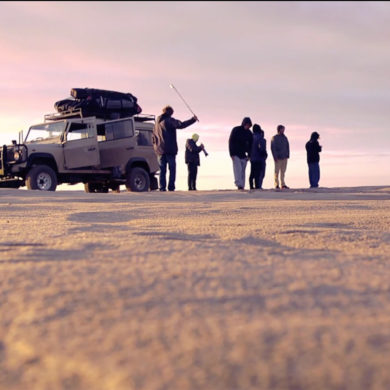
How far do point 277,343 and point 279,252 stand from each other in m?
1.36

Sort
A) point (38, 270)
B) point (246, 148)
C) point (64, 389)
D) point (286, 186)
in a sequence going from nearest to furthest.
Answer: point (64, 389) → point (38, 270) → point (246, 148) → point (286, 186)

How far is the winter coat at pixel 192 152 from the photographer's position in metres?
15.1

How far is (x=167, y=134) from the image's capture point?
12.4 m

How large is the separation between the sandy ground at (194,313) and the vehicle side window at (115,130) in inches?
459

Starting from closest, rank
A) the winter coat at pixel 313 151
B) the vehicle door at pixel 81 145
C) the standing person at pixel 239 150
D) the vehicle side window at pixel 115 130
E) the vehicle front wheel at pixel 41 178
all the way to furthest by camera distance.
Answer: the standing person at pixel 239 150
the vehicle front wheel at pixel 41 178
the vehicle door at pixel 81 145
the vehicle side window at pixel 115 130
the winter coat at pixel 313 151

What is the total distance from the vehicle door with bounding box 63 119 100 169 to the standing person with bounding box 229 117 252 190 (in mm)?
3631

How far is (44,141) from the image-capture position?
1468 centimetres

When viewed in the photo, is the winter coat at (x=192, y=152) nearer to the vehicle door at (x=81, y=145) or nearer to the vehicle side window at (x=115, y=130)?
the vehicle side window at (x=115, y=130)

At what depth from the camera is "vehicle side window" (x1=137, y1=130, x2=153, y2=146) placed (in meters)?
15.4

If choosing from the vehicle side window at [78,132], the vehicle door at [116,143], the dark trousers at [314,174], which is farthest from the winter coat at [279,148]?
the vehicle side window at [78,132]

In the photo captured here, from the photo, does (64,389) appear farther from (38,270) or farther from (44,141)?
(44,141)

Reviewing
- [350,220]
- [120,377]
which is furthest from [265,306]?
[350,220]

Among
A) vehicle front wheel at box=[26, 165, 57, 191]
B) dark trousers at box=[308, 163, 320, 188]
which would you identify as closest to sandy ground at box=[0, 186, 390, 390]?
vehicle front wheel at box=[26, 165, 57, 191]

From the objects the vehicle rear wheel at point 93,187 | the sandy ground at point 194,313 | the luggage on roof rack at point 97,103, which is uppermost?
the luggage on roof rack at point 97,103
